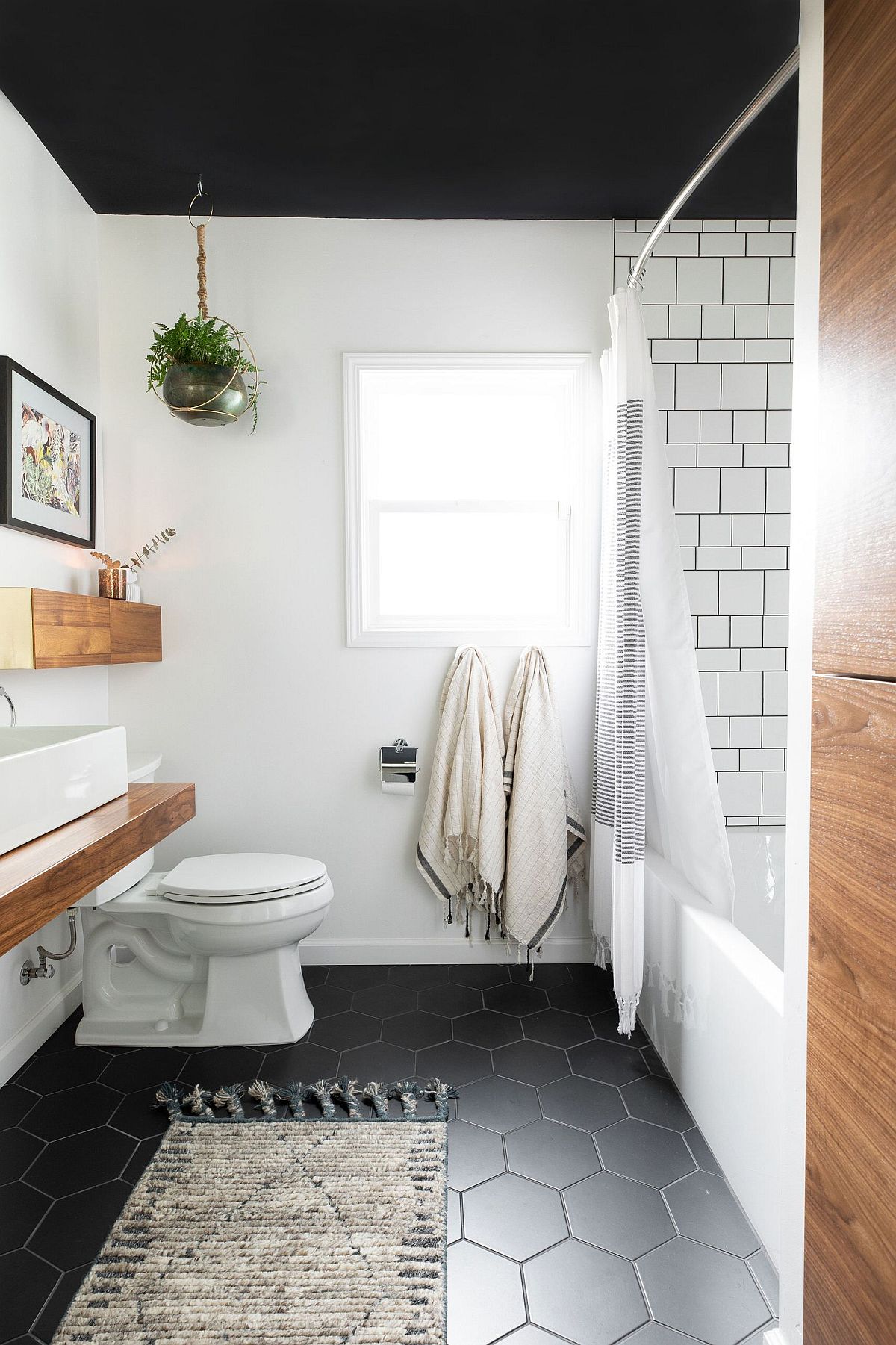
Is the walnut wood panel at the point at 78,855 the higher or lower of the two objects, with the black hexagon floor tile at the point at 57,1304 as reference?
higher

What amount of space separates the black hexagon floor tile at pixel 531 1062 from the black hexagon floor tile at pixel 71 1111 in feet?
3.18

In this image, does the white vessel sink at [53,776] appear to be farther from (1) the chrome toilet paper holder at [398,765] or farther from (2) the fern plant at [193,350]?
(2) the fern plant at [193,350]

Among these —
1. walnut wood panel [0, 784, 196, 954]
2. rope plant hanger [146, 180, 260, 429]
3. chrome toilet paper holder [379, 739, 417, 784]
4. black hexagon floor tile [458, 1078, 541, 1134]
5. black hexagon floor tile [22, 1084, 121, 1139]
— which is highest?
rope plant hanger [146, 180, 260, 429]

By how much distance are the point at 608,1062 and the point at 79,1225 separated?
1280mm

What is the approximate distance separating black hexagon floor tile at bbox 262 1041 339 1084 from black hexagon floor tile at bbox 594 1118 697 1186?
0.71m

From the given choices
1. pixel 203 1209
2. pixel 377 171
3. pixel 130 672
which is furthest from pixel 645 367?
pixel 203 1209

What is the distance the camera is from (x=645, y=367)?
222 centimetres

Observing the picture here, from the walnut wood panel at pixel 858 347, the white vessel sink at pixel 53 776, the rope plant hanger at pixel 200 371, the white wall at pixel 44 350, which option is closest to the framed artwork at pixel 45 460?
the white wall at pixel 44 350

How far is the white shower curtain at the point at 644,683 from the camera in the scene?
2119 mm

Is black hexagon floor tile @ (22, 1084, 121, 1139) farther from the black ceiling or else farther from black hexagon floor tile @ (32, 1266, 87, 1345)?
the black ceiling

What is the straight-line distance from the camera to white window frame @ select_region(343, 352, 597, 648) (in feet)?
8.79

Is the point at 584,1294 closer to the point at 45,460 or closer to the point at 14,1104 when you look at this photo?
the point at 14,1104

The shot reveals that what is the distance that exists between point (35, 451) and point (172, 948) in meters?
1.43

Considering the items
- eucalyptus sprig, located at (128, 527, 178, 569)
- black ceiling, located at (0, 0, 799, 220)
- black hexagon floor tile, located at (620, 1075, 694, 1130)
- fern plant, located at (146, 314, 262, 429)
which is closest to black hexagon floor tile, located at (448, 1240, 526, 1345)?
black hexagon floor tile, located at (620, 1075, 694, 1130)
